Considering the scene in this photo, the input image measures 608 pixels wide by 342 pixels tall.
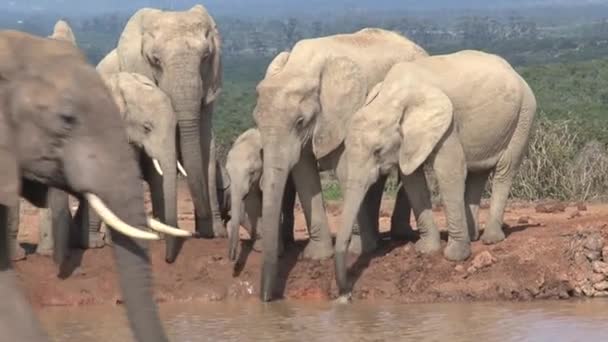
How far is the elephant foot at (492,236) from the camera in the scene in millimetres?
13477

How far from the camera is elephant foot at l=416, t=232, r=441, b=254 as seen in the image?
1329cm

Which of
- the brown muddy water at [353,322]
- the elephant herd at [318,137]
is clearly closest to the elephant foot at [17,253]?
the elephant herd at [318,137]

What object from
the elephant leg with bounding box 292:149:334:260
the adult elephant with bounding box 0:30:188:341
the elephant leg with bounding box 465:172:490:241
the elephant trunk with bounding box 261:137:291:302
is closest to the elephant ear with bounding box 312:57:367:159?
the elephant leg with bounding box 292:149:334:260

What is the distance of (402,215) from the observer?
46.0ft

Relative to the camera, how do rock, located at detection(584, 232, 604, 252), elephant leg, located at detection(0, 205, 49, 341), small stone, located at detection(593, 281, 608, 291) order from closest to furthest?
elephant leg, located at detection(0, 205, 49, 341) → small stone, located at detection(593, 281, 608, 291) → rock, located at detection(584, 232, 604, 252)

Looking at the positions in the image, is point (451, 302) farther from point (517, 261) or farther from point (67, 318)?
point (67, 318)

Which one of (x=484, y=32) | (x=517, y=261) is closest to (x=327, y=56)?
(x=517, y=261)

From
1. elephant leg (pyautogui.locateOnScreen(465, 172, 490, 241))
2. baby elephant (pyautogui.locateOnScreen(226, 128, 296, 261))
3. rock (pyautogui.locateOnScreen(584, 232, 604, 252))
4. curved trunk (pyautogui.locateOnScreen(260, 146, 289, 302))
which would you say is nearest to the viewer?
curved trunk (pyautogui.locateOnScreen(260, 146, 289, 302))

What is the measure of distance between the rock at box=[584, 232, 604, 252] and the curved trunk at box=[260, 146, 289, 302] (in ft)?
7.01

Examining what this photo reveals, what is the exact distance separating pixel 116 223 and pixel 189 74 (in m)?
7.35

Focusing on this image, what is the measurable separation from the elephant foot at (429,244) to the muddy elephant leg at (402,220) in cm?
53

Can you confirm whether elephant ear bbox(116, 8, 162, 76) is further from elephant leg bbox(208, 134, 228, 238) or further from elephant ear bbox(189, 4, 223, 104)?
elephant leg bbox(208, 134, 228, 238)

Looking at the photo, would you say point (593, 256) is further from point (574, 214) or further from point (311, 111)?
point (574, 214)

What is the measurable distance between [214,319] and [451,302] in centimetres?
163
